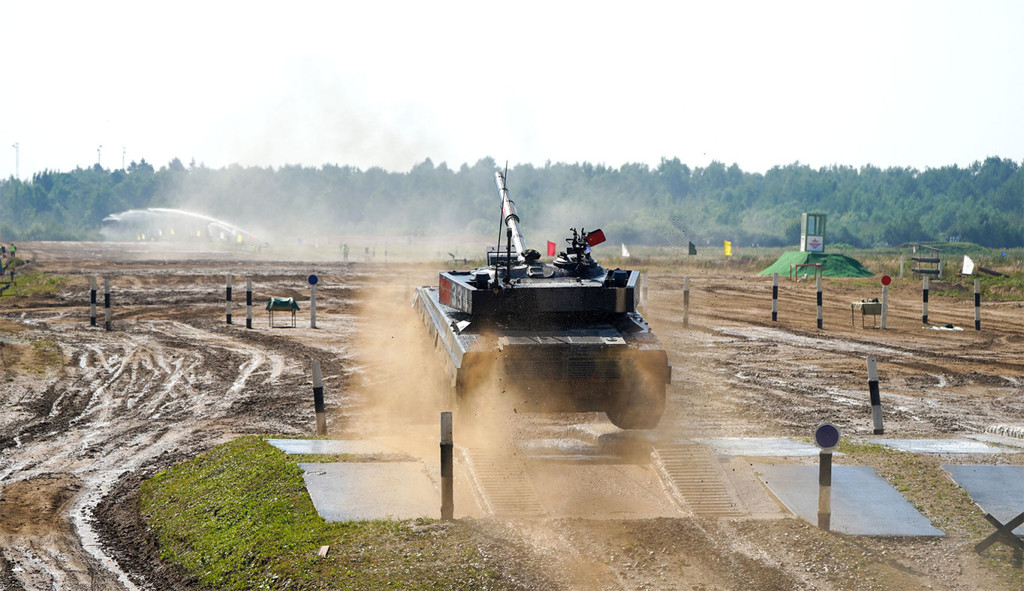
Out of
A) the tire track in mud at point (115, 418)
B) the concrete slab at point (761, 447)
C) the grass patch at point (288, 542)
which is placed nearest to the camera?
the grass patch at point (288, 542)

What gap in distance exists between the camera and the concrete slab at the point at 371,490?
8922mm

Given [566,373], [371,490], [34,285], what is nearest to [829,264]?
[34,285]

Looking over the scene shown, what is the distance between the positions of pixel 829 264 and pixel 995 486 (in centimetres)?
3701

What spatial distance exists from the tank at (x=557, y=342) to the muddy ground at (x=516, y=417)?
777 millimetres

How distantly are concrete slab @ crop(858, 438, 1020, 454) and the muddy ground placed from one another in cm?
46

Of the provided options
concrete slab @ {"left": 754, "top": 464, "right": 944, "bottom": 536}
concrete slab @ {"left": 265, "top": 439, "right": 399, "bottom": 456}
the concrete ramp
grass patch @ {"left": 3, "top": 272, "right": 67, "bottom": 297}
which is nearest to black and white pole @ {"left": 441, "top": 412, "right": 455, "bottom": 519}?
concrete slab @ {"left": 265, "top": 439, "right": 399, "bottom": 456}

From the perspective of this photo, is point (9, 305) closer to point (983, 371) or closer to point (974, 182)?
point (983, 371)

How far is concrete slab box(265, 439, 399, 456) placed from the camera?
10.8 metres

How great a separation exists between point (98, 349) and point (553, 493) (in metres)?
13.4

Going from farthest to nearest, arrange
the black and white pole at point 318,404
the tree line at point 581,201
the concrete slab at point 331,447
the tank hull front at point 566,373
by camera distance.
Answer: the tree line at point 581,201 → the black and white pole at point 318,404 → the tank hull front at point 566,373 → the concrete slab at point 331,447

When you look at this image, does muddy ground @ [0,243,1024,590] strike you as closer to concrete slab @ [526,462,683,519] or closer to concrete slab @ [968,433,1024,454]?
concrete slab @ [526,462,683,519]

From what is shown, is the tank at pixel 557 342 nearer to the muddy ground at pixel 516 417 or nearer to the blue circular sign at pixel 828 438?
the muddy ground at pixel 516 417

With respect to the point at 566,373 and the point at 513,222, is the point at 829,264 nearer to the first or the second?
the point at 513,222

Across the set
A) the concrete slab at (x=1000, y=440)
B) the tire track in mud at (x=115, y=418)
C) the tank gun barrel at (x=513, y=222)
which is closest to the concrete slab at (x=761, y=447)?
the concrete slab at (x=1000, y=440)
